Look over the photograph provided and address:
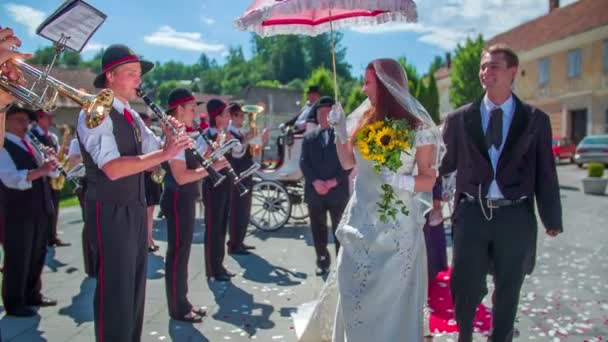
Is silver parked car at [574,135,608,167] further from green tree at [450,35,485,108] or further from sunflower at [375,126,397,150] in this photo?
sunflower at [375,126,397,150]

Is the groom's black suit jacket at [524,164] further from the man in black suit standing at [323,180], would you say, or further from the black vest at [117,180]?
the man in black suit standing at [323,180]

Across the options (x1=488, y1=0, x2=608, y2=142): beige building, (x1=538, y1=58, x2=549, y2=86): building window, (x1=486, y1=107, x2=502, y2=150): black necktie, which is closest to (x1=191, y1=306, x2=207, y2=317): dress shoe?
(x1=486, y1=107, x2=502, y2=150): black necktie

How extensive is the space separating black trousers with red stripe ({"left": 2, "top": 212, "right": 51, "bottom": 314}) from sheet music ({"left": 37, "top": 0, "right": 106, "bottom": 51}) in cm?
277

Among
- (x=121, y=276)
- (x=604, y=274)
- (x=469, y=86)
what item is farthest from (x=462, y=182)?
(x=469, y=86)

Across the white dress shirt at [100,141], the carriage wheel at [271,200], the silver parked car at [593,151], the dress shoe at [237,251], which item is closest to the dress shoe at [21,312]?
the white dress shirt at [100,141]

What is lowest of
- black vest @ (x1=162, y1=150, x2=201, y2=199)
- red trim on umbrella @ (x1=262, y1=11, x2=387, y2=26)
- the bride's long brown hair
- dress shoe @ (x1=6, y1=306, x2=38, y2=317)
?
dress shoe @ (x1=6, y1=306, x2=38, y2=317)

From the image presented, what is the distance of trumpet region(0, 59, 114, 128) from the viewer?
6.98 ft

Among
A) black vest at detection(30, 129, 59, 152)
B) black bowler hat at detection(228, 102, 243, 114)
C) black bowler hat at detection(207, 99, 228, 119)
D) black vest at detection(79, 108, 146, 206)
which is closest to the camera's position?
black vest at detection(79, 108, 146, 206)

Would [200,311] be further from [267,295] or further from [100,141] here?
[100,141]

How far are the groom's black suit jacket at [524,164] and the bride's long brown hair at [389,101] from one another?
566mm

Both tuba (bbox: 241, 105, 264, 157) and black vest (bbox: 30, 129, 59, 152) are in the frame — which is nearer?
black vest (bbox: 30, 129, 59, 152)

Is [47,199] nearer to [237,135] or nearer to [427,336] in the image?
[237,135]

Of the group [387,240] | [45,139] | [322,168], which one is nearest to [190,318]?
[387,240]

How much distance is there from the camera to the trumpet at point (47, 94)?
2127 millimetres
